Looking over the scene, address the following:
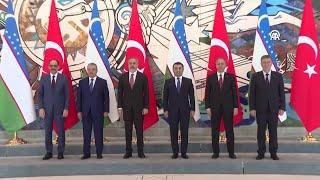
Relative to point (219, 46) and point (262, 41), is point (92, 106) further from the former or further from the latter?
point (262, 41)

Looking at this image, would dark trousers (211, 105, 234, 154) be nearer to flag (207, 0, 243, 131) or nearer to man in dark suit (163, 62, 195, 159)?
man in dark suit (163, 62, 195, 159)

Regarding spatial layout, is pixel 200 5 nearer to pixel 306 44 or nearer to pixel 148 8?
pixel 148 8

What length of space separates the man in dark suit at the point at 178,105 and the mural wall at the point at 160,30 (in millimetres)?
1506

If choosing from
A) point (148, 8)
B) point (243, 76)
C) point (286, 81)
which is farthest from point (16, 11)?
point (286, 81)

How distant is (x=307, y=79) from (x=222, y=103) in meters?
1.57

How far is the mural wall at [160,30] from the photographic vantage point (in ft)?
25.8

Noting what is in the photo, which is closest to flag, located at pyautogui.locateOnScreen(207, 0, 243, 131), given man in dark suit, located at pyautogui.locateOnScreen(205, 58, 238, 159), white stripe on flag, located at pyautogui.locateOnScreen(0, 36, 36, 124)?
man in dark suit, located at pyautogui.locateOnScreen(205, 58, 238, 159)

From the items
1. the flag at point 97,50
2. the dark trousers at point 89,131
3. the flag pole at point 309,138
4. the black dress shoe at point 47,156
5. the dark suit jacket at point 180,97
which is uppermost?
the flag at point 97,50

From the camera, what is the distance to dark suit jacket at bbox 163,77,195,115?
6.36m

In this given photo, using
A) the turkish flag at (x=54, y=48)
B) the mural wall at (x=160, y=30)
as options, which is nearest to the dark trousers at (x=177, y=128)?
the mural wall at (x=160, y=30)

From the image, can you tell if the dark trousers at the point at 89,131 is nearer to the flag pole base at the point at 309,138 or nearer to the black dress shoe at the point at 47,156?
the black dress shoe at the point at 47,156

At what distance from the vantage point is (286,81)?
309 inches

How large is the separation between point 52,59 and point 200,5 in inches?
111

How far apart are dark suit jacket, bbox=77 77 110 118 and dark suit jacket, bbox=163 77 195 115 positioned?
89cm
